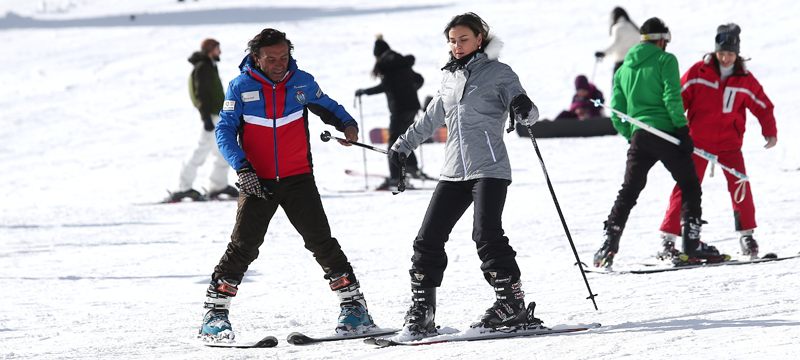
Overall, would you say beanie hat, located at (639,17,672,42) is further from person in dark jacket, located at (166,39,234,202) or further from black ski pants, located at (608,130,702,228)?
person in dark jacket, located at (166,39,234,202)

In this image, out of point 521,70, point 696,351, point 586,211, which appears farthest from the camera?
point 521,70

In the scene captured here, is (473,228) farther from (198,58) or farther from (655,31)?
(198,58)

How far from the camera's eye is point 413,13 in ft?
114

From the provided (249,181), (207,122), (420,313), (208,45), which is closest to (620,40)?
(208,45)

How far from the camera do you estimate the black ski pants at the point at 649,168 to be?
7785 millimetres

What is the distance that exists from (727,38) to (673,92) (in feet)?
1.79

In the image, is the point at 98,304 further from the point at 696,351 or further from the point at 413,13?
the point at 413,13

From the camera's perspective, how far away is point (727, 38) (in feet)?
25.8

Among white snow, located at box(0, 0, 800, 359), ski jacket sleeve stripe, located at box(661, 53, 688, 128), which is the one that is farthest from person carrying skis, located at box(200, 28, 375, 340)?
ski jacket sleeve stripe, located at box(661, 53, 688, 128)

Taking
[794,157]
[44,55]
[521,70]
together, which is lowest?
[794,157]

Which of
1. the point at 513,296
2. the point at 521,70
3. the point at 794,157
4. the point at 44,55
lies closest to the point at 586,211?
the point at 794,157

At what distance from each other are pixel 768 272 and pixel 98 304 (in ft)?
12.6

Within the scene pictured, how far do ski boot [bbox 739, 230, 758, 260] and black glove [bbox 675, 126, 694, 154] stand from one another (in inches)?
31.9

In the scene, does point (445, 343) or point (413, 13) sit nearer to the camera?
point (445, 343)
